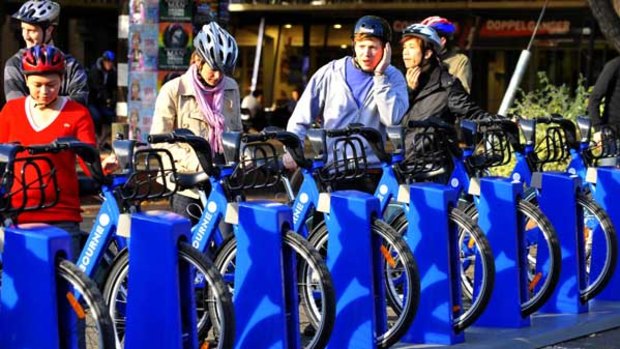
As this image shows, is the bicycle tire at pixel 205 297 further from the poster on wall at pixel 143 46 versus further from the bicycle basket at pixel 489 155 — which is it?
the poster on wall at pixel 143 46

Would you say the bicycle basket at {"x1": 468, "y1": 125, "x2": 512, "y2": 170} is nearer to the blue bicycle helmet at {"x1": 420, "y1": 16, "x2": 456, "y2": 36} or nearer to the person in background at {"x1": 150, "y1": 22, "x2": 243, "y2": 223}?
the blue bicycle helmet at {"x1": 420, "y1": 16, "x2": 456, "y2": 36}

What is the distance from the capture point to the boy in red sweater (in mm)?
7141

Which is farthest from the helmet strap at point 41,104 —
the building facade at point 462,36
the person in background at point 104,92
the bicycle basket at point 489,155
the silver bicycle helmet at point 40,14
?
the building facade at point 462,36

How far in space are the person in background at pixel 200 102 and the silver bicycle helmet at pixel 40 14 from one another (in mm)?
850

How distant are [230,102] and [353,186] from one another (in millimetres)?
896

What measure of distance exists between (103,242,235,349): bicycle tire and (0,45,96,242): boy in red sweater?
14.0 inches

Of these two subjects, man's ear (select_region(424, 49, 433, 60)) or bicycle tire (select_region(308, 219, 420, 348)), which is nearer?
bicycle tire (select_region(308, 219, 420, 348))

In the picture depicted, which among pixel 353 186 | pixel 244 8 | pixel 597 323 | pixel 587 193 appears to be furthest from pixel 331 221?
pixel 244 8

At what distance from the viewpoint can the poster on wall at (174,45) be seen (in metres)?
16.7

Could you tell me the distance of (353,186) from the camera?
902cm

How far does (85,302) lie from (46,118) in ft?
4.92

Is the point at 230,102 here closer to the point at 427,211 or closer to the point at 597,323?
the point at 427,211

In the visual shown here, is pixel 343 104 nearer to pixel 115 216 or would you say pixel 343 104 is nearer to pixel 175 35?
pixel 115 216

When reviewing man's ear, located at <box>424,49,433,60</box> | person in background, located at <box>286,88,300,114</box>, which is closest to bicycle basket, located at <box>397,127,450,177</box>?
man's ear, located at <box>424,49,433,60</box>
